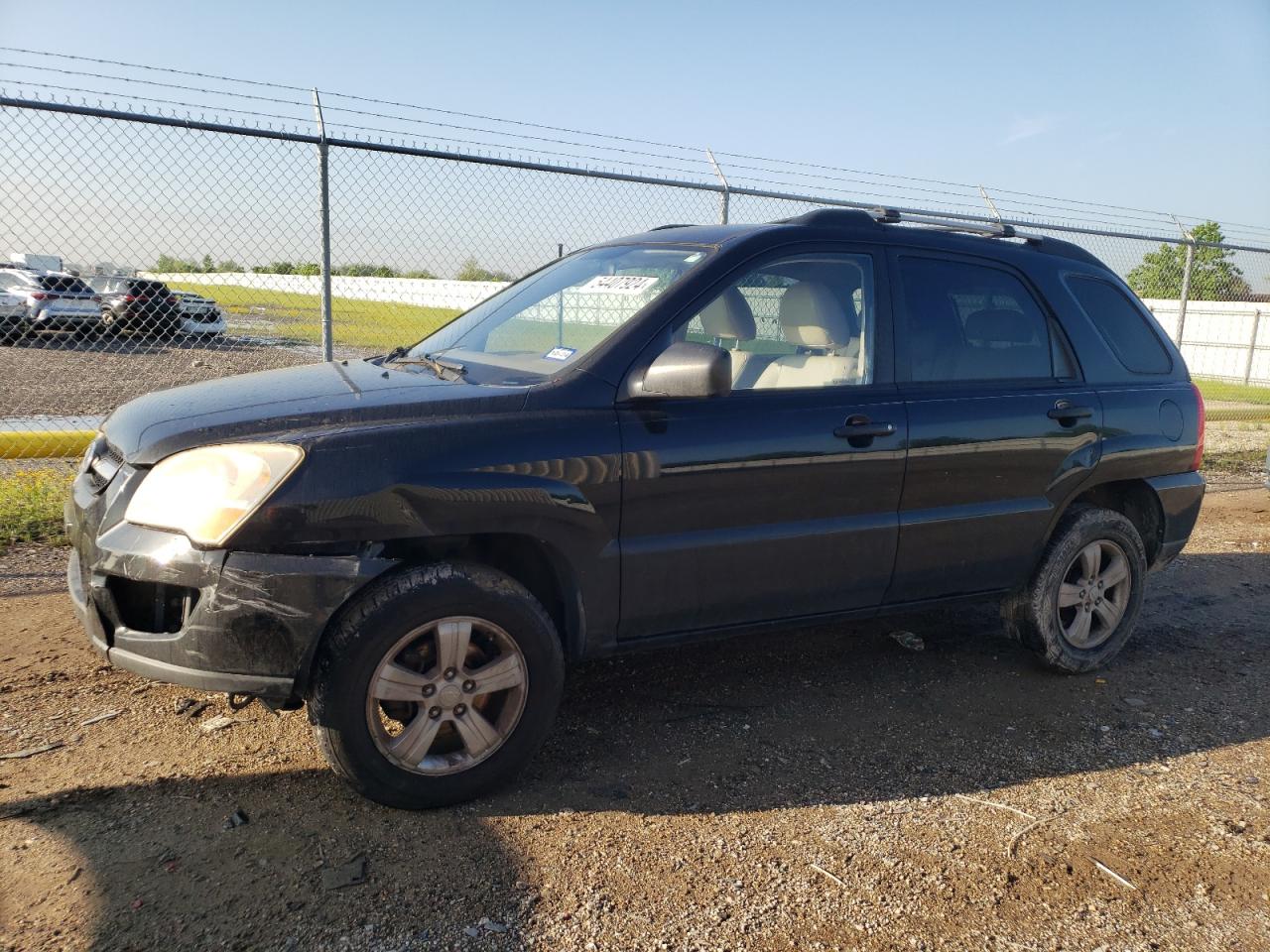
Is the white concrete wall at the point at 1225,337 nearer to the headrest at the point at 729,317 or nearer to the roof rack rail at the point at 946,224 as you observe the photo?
the roof rack rail at the point at 946,224

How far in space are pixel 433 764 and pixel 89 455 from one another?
1.60 m

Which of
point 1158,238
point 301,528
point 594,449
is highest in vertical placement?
point 1158,238

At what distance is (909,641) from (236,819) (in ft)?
10.2

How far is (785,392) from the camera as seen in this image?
367 cm

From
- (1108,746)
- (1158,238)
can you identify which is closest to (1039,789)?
(1108,746)

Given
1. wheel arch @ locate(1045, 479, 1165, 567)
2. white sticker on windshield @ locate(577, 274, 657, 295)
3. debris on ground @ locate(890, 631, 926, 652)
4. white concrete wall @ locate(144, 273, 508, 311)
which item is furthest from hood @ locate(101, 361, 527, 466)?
wheel arch @ locate(1045, 479, 1165, 567)

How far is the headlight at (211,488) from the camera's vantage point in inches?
110

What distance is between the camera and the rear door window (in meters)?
4.02

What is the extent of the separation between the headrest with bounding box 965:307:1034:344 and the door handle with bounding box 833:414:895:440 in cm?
69

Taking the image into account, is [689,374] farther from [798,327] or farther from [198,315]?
[198,315]

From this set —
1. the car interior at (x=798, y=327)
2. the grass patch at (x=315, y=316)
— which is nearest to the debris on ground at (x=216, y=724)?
the car interior at (x=798, y=327)

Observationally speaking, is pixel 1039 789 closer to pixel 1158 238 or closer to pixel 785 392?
→ pixel 785 392

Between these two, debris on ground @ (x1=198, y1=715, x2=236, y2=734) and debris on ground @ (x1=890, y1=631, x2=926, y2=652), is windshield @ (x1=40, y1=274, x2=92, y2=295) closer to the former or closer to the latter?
debris on ground @ (x1=198, y1=715, x2=236, y2=734)

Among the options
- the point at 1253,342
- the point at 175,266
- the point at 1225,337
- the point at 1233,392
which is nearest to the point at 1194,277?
the point at 1233,392
